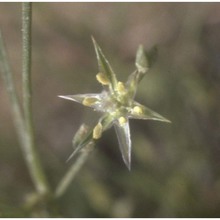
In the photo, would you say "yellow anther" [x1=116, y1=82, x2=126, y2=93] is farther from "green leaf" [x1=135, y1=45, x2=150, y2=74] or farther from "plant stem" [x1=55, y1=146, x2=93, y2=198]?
"plant stem" [x1=55, y1=146, x2=93, y2=198]

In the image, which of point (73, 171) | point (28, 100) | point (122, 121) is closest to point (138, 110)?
point (122, 121)

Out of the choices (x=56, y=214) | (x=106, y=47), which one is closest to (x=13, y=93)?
(x=56, y=214)

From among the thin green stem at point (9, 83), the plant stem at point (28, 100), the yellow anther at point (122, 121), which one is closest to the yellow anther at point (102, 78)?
the yellow anther at point (122, 121)

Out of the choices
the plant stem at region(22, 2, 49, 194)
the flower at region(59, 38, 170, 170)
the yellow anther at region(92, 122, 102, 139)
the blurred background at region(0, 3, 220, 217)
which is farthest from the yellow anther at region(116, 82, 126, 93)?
the blurred background at region(0, 3, 220, 217)

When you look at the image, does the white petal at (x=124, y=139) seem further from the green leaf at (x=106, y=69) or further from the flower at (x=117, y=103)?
the green leaf at (x=106, y=69)

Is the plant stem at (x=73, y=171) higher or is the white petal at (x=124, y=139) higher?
the white petal at (x=124, y=139)

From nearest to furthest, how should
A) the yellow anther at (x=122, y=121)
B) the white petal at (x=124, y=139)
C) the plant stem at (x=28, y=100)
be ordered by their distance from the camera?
the plant stem at (x=28, y=100) < the white petal at (x=124, y=139) < the yellow anther at (x=122, y=121)
